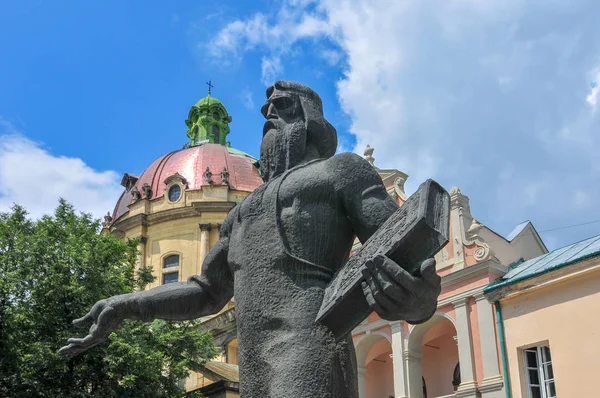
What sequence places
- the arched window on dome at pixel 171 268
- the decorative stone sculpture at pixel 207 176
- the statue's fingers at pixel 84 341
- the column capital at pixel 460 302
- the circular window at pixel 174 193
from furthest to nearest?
the circular window at pixel 174 193, the decorative stone sculpture at pixel 207 176, the arched window on dome at pixel 171 268, the column capital at pixel 460 302, the statue's fingers at pixel 84 341

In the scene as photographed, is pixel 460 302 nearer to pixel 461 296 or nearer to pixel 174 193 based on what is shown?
pixel 461 296

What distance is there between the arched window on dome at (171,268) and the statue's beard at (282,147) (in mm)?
35464

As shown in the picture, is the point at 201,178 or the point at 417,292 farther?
the point at 201,178

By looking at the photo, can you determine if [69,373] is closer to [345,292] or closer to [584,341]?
[584,341]

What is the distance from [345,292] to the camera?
297cm

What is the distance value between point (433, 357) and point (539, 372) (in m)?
6.18

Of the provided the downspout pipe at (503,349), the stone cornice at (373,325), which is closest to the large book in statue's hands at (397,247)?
the downspout pipe at (503,349)

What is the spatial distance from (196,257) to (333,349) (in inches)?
1426

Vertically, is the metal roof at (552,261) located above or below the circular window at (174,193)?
below

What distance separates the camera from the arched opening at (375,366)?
24.0 m

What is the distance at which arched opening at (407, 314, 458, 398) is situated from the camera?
2219 cm

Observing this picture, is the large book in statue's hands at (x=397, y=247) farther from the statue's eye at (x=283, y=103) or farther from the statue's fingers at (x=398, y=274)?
the statue's eye at (x=283, y=103)

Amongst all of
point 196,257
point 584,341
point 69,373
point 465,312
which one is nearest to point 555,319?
point 584,341

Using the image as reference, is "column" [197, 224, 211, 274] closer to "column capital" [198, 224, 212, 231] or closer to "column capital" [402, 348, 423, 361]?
"column capital" [198, 224, 212, 231]
